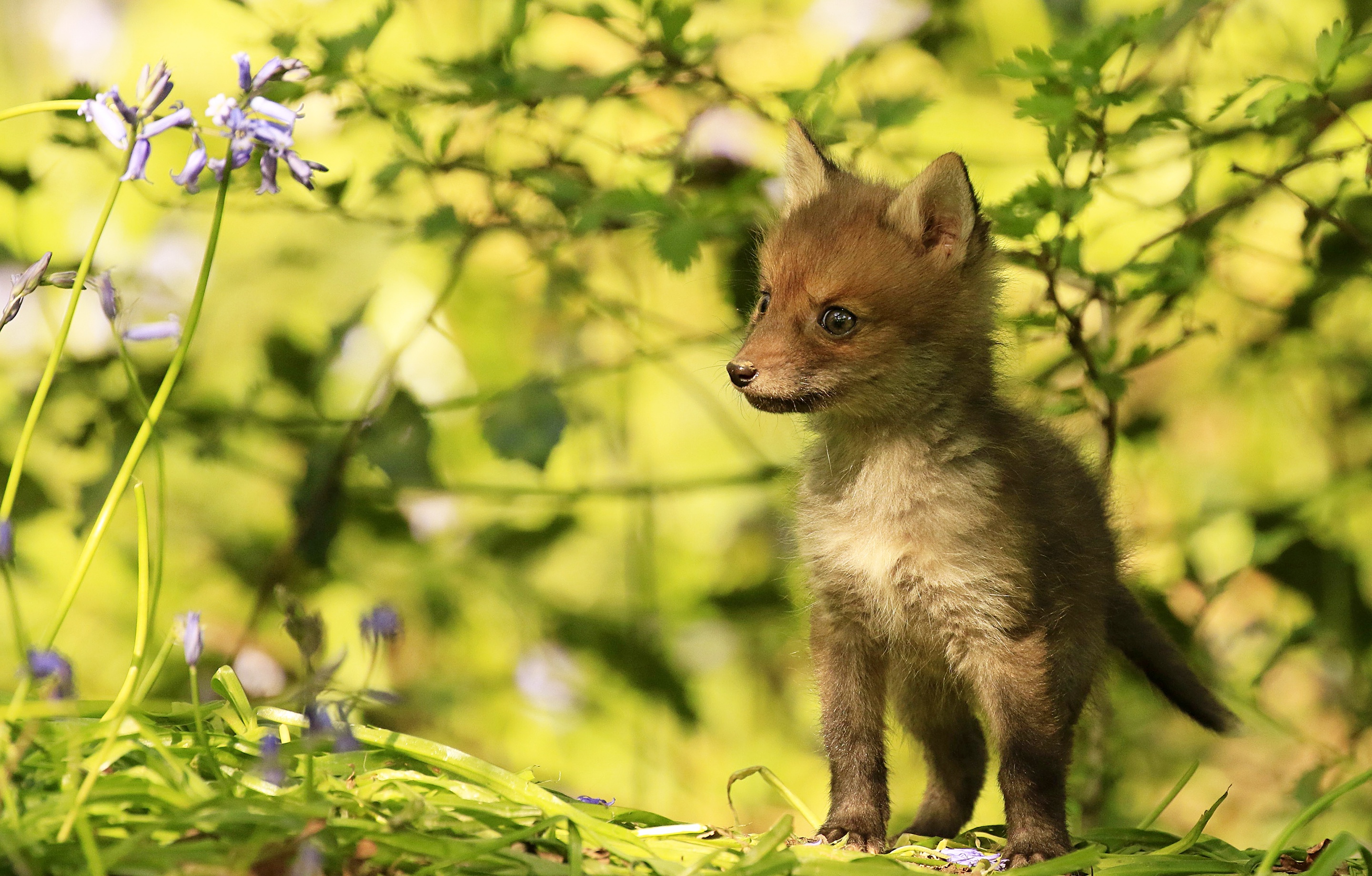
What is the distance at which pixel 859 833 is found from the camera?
2.24 meters

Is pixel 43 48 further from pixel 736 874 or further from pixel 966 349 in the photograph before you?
pixel 736 874

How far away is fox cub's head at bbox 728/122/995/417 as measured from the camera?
7.80 ft

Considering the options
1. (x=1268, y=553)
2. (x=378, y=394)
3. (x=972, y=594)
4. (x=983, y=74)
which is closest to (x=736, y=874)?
(x=972, y=594)

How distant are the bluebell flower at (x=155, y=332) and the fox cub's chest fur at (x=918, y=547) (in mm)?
1266

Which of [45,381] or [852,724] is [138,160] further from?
[852,724]

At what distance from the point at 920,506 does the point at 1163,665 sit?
83 centimetres

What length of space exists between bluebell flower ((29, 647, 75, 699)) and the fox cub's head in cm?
125

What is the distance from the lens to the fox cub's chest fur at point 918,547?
7.57 ft

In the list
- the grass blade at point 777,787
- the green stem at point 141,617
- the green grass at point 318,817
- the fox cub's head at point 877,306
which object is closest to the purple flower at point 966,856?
the green grass at point 318,817

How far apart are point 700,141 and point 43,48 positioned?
262 centimetres

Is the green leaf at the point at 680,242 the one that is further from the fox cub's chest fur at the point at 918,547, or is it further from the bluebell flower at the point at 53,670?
the bluebell flower at the point at 53,670

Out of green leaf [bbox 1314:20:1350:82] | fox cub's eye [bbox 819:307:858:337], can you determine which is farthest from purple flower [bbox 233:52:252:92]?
green leaf [bbox 1314:20:1350:82]

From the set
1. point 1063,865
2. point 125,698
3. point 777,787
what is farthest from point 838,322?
point 125,698

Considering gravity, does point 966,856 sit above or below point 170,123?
below
